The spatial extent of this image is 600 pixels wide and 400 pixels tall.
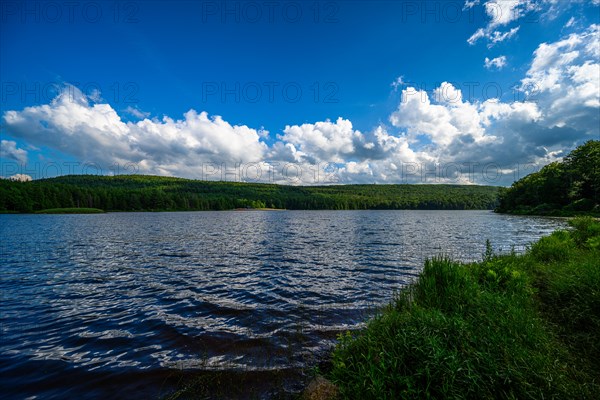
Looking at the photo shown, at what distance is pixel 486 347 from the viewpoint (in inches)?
213

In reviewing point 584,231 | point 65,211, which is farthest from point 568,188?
point 65,211

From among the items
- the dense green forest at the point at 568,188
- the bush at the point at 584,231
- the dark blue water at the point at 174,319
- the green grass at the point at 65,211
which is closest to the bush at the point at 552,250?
the bush at the point at 584,231

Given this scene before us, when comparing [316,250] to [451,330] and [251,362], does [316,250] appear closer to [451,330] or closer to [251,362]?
[251,362]

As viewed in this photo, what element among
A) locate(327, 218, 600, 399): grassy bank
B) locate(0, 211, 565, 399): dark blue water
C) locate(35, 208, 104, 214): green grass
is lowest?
locate(0, 211, 565, 399): dark blue water

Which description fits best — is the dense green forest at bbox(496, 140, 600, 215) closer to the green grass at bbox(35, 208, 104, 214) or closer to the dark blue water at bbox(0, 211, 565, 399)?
the dark blue water at bbox(0, 211, 565, 399)

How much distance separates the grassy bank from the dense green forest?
9842 cm

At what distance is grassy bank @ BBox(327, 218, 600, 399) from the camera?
4613 millimetres

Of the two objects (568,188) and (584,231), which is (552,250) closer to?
(584,231)

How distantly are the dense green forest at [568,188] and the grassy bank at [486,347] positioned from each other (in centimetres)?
9842

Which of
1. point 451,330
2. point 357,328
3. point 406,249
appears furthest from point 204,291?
point 406,249

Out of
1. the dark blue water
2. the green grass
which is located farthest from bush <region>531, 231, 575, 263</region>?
the green grass

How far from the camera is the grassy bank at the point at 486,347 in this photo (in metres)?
4.61

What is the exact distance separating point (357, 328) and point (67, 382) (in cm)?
896

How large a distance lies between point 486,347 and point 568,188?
12082 cm
